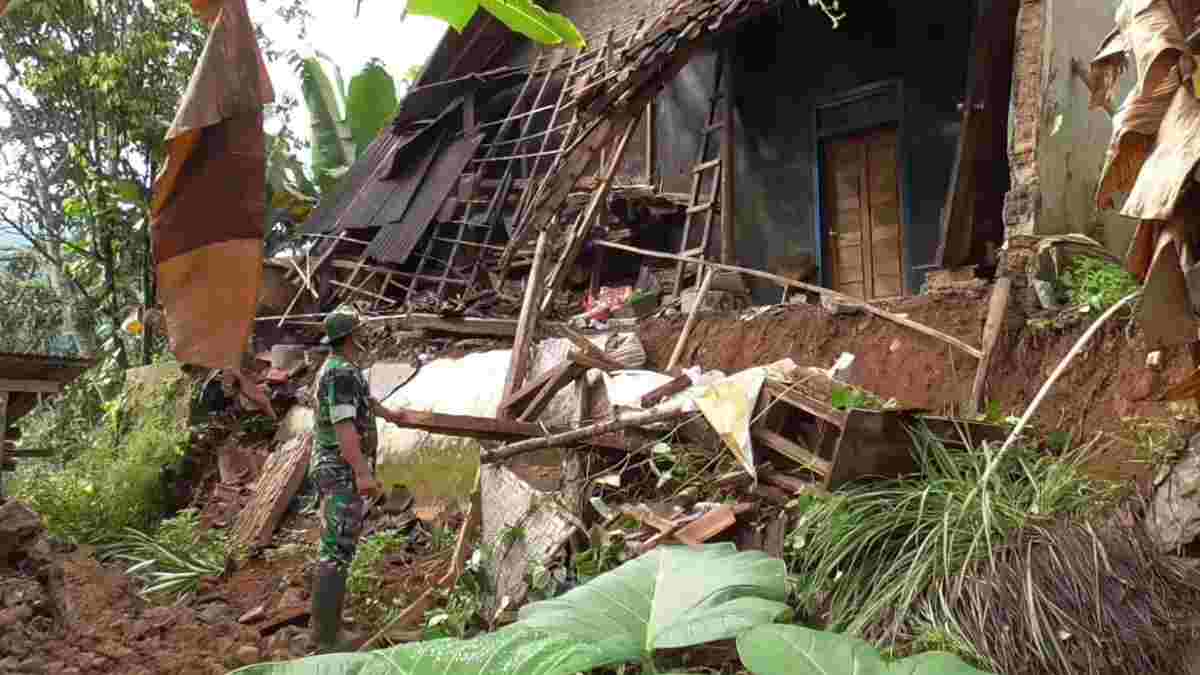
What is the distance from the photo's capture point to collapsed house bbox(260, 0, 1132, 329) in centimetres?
679

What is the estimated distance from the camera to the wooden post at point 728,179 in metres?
9.89

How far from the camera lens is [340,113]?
1447 cm

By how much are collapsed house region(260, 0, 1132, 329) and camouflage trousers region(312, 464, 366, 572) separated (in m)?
2.66

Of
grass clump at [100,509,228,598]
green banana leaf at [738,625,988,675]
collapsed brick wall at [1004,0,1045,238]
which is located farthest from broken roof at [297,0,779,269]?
green banana leaf at [738,625,988,675]

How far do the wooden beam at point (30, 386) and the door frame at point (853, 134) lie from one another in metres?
6.56

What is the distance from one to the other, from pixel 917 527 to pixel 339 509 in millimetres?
3076

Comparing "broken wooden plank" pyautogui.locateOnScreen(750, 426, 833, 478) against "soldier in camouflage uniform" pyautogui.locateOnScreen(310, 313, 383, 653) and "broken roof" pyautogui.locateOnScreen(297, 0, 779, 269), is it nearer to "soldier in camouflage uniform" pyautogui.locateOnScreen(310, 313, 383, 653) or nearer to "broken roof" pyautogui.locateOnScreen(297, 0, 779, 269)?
"soldier in camouflage uniform" pyautogui.locateOnScreen(310, 313, 383, 653)

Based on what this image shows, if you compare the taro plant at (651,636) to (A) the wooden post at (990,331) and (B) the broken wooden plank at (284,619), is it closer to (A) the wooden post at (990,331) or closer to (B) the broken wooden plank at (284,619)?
(A) the wooden post at (990,331)

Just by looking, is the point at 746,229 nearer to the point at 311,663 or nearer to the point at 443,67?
the point at 443,67

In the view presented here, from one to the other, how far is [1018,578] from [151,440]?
8.17 metres

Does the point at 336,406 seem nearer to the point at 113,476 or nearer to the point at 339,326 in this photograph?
the point at 339,326

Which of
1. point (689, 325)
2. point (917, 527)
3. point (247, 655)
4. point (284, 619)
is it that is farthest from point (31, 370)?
point (917, 527)

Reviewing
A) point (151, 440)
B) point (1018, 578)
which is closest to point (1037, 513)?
point (1018, 578)

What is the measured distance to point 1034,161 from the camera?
6.17 m
